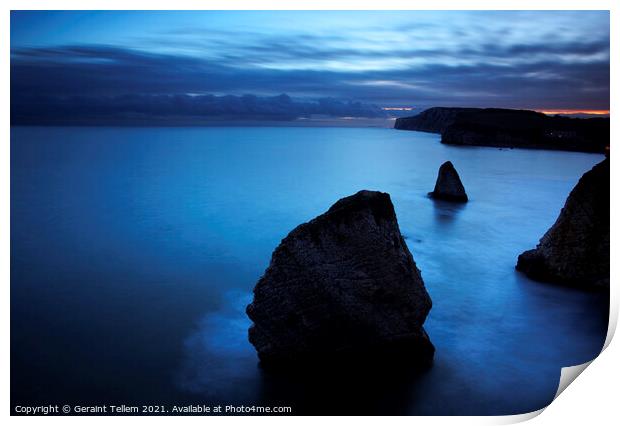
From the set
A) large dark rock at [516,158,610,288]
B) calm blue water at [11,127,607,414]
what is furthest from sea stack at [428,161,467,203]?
large dark rock at [516,158,610,288]

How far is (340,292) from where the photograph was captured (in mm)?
8266

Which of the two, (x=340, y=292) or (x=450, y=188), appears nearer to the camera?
(x=340, y=292)

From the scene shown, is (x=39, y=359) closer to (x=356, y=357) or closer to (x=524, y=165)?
(x=356, y=357)

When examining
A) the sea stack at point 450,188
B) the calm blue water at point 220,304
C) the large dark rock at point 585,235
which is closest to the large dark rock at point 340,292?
the calm blue water at point 220,304

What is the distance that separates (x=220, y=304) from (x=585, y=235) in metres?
8.79

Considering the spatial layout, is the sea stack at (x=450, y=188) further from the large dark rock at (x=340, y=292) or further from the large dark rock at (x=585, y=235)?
the large dark rock at (x=340, y=292)

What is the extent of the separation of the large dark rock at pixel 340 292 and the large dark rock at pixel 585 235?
6245mm

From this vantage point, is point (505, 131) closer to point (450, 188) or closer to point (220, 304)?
point (450, 188)

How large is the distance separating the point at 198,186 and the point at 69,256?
17814 millimetres

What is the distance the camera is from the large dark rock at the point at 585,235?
12.7 metres

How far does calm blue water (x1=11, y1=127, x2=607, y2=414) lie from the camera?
820 centimetres

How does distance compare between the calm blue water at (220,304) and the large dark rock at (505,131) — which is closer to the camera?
the calm blue water at (220,304)

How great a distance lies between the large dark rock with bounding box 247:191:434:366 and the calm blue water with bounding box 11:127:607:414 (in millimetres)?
525

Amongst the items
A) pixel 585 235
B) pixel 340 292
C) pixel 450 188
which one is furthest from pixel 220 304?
pixel 450 188
